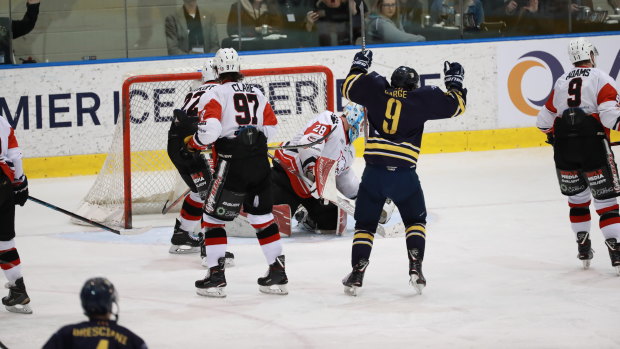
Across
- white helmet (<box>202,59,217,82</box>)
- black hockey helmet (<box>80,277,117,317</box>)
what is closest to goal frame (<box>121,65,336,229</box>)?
white helmet (<box>202,59,217,82</box>)

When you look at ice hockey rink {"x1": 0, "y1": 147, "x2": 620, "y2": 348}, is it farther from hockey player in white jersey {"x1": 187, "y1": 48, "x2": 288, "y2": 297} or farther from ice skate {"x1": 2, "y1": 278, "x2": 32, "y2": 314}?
hockey player in white jersey {"x1": 187, "y1": 48, "x2": 288, "y2": 297}

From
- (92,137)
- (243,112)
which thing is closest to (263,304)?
(243,112)

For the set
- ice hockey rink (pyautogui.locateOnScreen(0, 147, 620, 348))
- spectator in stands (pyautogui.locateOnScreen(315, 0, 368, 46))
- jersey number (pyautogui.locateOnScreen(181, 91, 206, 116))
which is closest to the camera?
ice hockey rink (pyautogui.locateOnScreen(0, 147, 620, 348))

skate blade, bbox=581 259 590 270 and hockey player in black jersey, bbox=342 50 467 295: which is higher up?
hockey player in black jersey, bbox=342 50 467 295

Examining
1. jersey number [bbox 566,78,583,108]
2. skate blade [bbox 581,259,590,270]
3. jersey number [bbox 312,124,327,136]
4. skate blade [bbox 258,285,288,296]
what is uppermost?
jersey number [bbox 566,78,583,108]

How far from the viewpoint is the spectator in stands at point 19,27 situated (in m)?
8.95

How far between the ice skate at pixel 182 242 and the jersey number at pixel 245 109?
135cm

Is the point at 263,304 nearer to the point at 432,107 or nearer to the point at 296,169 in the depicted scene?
the point at 432,107

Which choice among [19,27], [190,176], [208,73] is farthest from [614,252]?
[19,27]

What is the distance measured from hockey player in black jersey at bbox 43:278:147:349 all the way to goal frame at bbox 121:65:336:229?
408 cm

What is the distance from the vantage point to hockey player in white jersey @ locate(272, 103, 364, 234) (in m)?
6.31

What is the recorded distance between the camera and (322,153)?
249 inches

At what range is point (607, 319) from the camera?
4359 mm

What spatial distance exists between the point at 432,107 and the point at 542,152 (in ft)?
16.0
